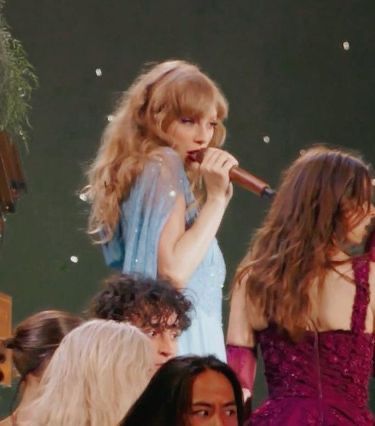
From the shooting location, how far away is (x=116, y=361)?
3.38 metres

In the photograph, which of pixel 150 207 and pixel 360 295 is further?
pixel 150 207

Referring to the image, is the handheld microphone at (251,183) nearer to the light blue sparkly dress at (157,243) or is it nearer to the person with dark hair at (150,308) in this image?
the light blue sparkly dress at (157,243)

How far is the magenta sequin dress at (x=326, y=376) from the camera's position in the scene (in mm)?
3881

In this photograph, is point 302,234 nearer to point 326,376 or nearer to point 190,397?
point 326,376

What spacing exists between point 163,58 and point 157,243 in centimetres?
217

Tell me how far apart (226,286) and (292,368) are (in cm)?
273

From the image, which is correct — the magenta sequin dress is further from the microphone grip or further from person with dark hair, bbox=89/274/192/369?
the microphone grip

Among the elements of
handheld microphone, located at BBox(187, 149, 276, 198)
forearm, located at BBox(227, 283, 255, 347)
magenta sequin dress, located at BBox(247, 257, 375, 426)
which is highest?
handheld microphone, located at BBox(187, 149, 276, 198)

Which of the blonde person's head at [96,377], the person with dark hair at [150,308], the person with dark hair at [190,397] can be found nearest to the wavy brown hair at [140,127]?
the person with dark hair at [150,308]

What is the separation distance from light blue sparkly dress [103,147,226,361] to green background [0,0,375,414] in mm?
1740

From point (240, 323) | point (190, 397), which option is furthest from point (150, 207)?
point (190, 397)

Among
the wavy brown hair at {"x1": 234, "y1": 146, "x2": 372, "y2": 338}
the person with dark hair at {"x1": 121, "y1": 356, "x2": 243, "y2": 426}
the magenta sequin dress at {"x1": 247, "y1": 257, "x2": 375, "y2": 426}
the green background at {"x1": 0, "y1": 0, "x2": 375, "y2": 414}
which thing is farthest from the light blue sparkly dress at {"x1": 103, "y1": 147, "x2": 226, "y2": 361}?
the green background at {"x1": 0, "y1": 0, "x2": 375, "y2": 414}

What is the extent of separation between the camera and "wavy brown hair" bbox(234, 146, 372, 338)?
3.92 meters

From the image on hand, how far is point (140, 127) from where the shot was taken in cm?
467
